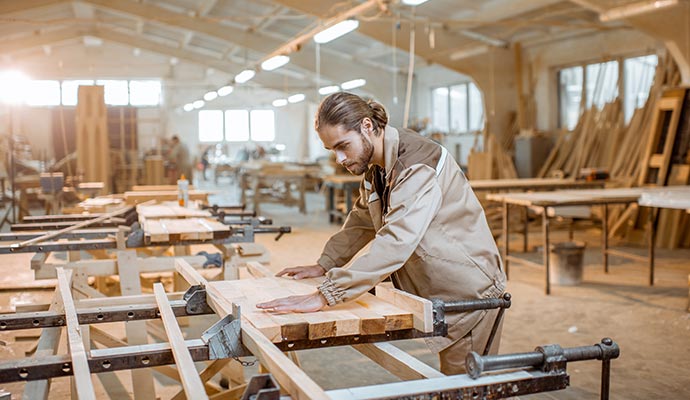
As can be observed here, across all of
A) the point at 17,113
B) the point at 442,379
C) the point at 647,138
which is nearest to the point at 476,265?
the point at 442,379

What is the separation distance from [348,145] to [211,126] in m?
26.3

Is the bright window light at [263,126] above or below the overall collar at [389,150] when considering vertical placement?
above

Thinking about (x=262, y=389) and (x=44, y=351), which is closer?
(x=262, y=389)

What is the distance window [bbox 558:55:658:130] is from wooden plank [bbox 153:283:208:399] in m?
9.49

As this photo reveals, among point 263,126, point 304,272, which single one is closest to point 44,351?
point 304,272

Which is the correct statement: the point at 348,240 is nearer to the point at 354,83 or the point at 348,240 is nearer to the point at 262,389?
the point at 262,389

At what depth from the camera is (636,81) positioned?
11203 mm

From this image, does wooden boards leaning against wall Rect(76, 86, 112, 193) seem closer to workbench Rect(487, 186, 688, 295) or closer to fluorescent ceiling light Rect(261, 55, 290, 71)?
fluorescent ceiling light Rect(261, 55, 290, 71)

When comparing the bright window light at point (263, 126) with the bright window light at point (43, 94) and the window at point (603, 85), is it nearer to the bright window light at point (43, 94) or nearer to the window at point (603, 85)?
the bright window light at point (43, 94)

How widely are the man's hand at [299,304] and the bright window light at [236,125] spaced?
26.4 meters

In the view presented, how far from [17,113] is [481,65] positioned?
1605cm

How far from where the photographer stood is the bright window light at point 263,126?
1115 inches

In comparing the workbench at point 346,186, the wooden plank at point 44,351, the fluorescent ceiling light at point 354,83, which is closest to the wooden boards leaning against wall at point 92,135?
the workbench at point 346,186

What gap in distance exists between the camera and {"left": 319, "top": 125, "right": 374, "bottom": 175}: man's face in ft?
6.97
